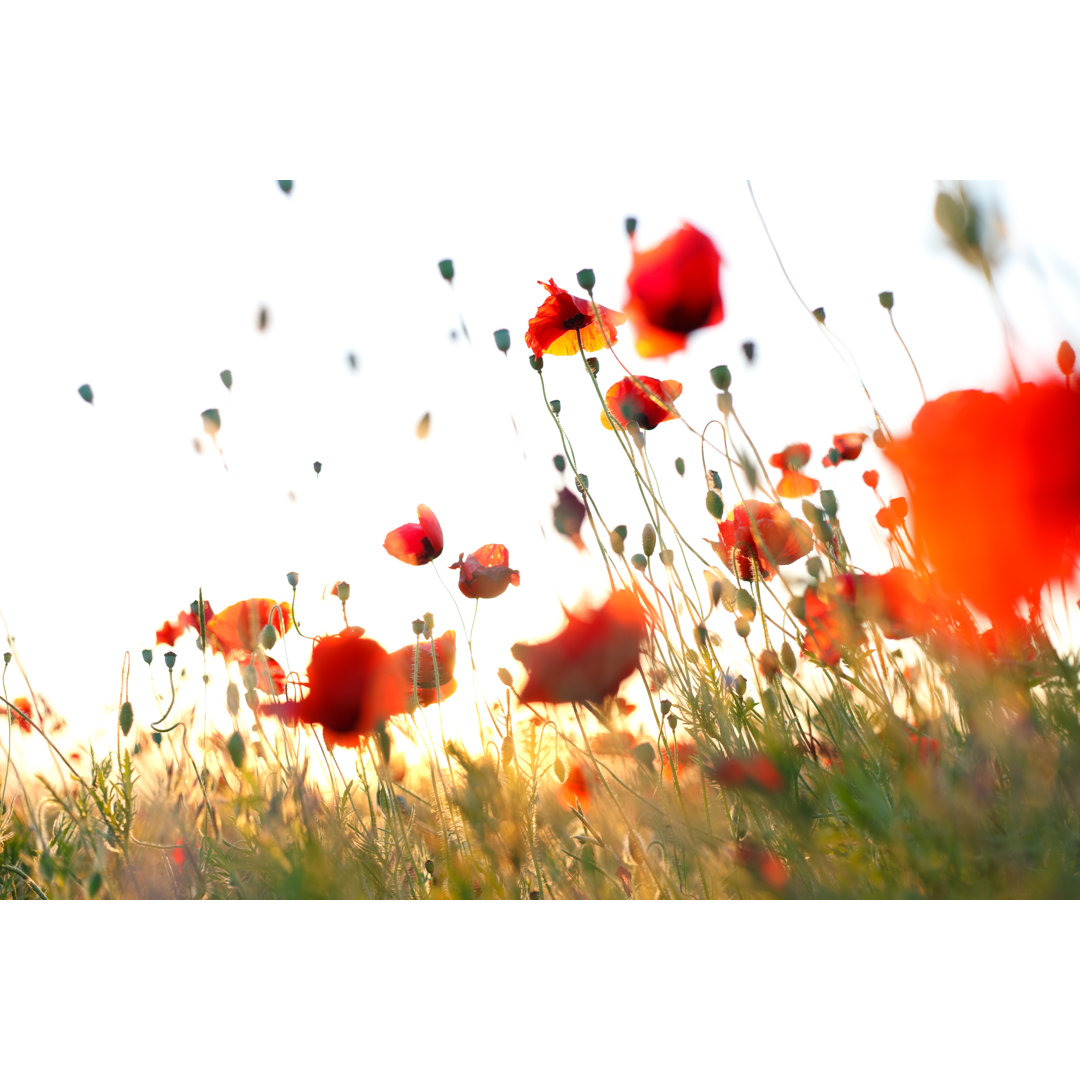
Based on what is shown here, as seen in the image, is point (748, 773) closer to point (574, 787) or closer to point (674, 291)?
point (574, 787)

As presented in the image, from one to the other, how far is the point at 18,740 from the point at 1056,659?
1217 millimetres

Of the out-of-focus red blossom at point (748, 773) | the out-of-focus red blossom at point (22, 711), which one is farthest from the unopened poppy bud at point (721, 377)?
the out-of-focus red blossom at point (22, 711)

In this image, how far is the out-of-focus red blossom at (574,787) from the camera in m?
1.02

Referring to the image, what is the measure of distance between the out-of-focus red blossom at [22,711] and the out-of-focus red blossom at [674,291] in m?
0.89

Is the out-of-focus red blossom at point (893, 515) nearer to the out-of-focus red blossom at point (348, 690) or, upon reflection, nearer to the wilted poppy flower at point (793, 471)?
the wilted poppy flower at point (793, 471)

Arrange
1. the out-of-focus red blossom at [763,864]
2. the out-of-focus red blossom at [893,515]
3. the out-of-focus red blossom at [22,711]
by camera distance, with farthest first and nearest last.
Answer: the out-of-focus red blossom at [22,711]
the out-of-focus red blossom at [893,515]
the out-of-focus red blossom at [763,864]

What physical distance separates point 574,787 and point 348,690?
29 centimetres

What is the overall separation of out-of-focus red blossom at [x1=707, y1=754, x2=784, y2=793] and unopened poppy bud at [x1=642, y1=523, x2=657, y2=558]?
25 cm

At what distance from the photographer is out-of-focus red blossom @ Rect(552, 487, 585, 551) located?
3.58 ft

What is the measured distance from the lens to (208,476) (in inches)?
46.5

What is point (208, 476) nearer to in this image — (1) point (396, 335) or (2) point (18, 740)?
(1) point (396, 335)

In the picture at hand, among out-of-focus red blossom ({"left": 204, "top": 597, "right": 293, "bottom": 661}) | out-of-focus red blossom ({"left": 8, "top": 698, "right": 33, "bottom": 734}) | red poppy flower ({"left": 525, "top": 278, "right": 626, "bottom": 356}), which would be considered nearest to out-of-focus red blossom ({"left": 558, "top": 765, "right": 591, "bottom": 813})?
out-of-focus red blossom ({"left": 204, "top": 597, "right": 293, "bottom": 661})

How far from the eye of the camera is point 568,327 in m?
1.13
